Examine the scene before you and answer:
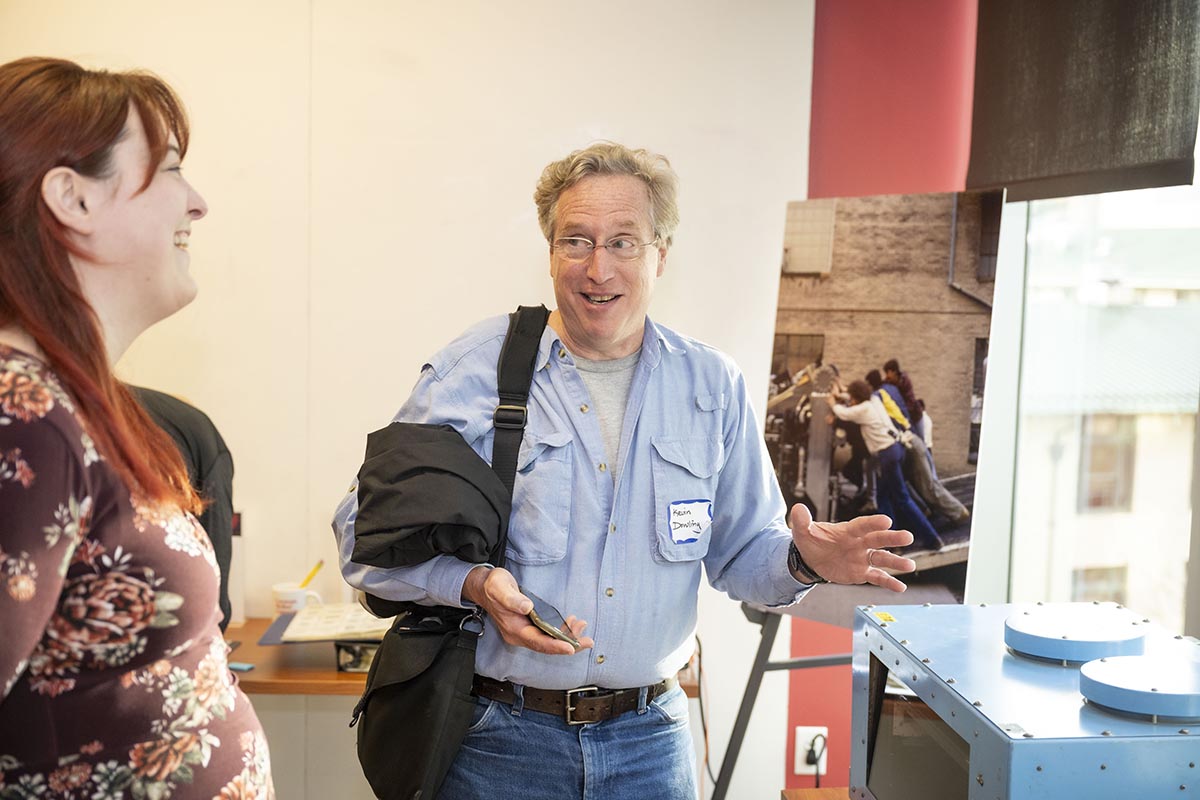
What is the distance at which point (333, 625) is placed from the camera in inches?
103

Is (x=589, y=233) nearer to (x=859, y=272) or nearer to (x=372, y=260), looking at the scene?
(x=859, y=272)

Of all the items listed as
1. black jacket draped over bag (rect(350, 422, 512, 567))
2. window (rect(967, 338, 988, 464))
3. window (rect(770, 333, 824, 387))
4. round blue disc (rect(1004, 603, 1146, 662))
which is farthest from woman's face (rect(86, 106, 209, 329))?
window (rect(967, 338, 988, 464))

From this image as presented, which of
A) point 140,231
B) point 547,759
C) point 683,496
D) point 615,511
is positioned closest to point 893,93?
point 683,496

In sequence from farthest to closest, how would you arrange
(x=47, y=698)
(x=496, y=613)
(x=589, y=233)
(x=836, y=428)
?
(x=836, y=428) < (x=589, y=233) < (x=496, y=613) < (x=47, y=698)

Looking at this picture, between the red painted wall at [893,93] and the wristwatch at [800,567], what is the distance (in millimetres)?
1629

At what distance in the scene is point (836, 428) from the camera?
8.62 ft

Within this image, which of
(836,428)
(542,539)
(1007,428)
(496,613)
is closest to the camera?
(496,613)

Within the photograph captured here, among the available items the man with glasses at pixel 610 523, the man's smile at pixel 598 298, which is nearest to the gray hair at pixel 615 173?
the man with glasses at pixel 610 523

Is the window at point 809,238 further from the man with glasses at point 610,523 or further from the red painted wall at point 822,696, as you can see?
→ the red painted wall at point 822,696

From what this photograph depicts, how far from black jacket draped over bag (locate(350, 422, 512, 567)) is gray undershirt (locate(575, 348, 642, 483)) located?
8.9 inches

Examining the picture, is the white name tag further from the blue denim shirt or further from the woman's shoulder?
the woman's shoulder

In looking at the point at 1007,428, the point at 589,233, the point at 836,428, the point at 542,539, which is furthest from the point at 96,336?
the point at 1007,428

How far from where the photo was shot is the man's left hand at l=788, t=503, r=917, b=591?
61.6 inches

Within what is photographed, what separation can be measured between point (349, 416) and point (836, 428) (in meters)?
1.43
